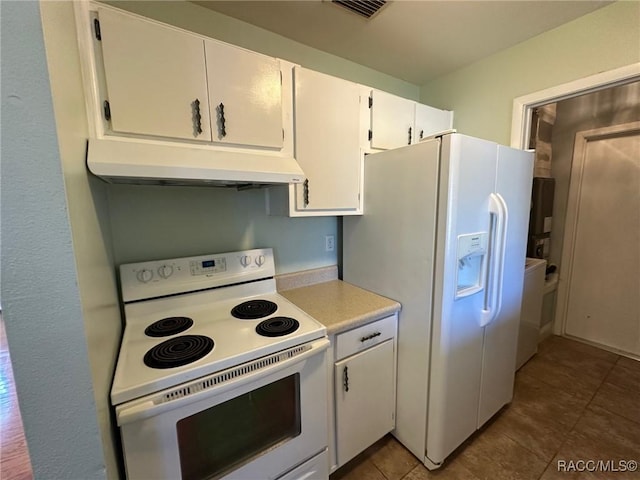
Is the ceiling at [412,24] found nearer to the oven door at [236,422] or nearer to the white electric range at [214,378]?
the white electric range at [214,378]

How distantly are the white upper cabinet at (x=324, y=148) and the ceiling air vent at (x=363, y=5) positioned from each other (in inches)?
14.3

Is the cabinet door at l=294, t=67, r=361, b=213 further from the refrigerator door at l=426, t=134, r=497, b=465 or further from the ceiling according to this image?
the refrigerator door at l=426, t=134, r=497, b=465

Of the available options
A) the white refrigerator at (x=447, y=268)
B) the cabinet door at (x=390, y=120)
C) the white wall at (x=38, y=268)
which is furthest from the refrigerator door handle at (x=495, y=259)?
the white wall at (x=38, y=268)

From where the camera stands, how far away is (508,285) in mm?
1610

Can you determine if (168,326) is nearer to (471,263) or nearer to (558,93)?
(471,263)

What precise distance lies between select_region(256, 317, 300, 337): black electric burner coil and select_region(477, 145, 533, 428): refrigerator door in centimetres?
114

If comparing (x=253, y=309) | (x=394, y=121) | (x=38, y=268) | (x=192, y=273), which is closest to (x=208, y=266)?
(x=192, y=273)

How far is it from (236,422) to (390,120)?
1827 millimetres

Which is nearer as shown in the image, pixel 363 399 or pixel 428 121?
pixel 363 399

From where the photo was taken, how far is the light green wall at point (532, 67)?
1.43m

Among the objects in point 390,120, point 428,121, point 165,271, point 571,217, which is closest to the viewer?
point 165,271

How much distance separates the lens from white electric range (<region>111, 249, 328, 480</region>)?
2.74 feet

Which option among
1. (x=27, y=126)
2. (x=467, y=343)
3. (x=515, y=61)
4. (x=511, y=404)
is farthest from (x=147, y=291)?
(x=515, y=61)

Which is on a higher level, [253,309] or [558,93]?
[558,93]
